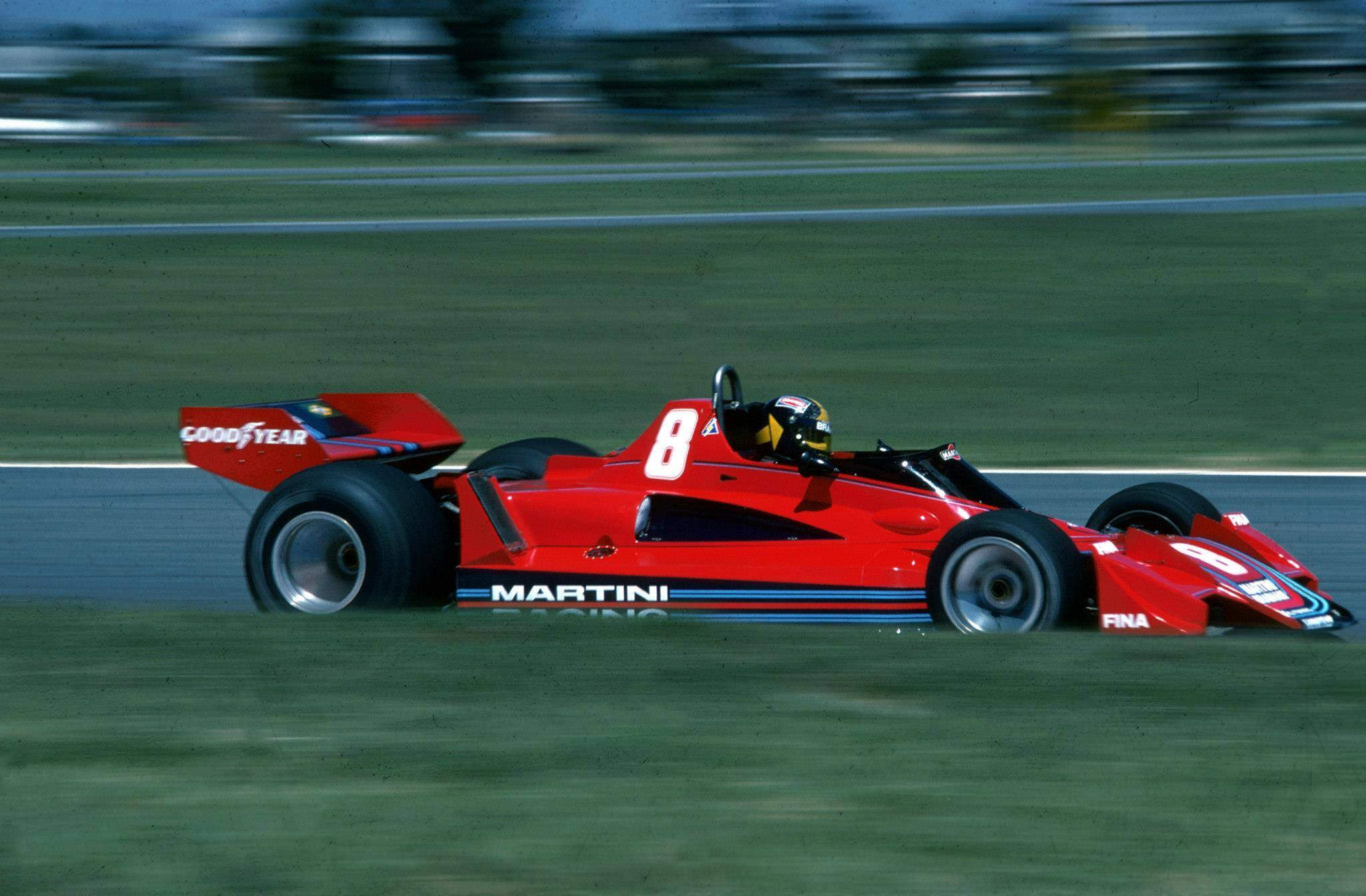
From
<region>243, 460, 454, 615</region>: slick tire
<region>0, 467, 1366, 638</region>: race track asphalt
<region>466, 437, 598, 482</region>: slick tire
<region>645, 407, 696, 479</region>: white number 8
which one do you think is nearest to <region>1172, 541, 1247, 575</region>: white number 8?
<region>0, 467, 1366, 638</region>: race track asphalt

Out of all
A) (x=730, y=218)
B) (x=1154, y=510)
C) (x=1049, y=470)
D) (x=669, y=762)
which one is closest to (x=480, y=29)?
(x=730, y=218)

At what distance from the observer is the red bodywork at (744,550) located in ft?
19.8

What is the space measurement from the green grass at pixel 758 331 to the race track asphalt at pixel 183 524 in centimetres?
100

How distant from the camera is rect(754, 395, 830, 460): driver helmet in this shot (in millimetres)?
6836

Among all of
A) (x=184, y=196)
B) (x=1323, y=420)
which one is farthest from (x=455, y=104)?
(x=1323, y=420)

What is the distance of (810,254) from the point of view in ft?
59.9

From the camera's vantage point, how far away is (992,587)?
6039 mm

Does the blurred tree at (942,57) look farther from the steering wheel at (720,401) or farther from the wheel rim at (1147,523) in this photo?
the wheel rim at (1147,523)

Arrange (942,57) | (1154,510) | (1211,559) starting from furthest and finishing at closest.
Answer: (942,57) → (1154,510) → (1211,559)

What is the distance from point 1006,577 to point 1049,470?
4863 mm

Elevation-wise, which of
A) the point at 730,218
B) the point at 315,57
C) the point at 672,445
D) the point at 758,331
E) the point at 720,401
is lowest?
the point at 672,445

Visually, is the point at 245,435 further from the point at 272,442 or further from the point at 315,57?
the point at 315,57

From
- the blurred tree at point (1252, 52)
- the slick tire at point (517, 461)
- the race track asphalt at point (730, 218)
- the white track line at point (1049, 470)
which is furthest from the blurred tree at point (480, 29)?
the slick tire at point (517, 461)

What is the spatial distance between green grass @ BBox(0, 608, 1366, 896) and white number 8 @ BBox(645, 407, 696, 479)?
4.33ft
